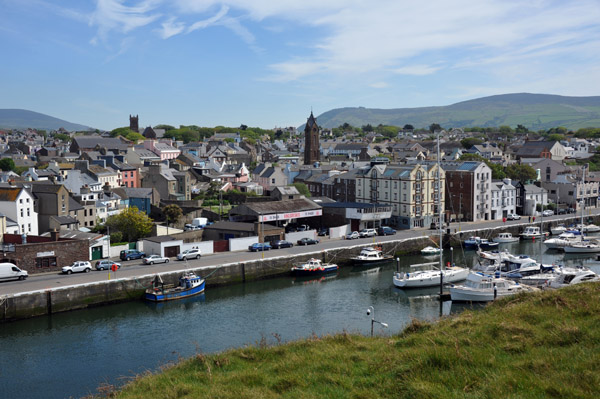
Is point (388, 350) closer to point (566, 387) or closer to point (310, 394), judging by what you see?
point (310, 394)

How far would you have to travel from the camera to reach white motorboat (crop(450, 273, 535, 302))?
92.8 feet

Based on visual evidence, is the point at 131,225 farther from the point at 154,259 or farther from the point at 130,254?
the point at 154,259

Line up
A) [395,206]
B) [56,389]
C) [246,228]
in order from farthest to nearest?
[395,206] < [246,228] < [56,389]

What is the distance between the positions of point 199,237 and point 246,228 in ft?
12.4

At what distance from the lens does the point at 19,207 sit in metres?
37.8

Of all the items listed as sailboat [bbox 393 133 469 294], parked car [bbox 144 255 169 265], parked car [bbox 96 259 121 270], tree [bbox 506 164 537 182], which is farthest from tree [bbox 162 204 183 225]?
tree [bbox 506 164 537 182]

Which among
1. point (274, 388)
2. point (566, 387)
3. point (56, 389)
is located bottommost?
point (56, 389)

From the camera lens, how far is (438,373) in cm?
1110

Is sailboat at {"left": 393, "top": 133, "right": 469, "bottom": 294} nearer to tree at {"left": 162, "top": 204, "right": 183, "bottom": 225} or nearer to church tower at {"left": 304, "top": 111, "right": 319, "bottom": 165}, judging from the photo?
tree at {"left": 162, "top": 204, "right": 183, "bottom": 225}

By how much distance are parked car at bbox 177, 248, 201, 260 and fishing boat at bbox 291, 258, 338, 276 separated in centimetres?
606

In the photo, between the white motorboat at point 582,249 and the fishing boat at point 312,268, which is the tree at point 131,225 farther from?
the white motorboat at point 582,249

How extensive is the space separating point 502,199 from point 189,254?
34431mm

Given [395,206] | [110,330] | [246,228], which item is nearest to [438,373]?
[110,330]

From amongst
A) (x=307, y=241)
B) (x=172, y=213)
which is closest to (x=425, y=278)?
(x=307, y=241)
